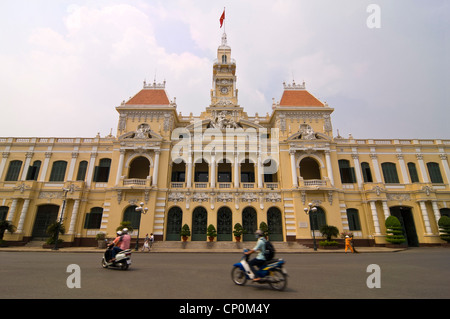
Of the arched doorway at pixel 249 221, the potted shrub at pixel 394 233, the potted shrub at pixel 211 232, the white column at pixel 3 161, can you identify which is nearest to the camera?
the potted shrub at pixel 394 233

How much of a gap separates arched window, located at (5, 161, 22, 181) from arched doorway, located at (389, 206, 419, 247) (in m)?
43.6

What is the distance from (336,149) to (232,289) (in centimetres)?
2570

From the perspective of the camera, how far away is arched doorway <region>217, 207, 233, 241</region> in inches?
967

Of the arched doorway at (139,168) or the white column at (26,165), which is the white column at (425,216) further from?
the white column at (26,165)

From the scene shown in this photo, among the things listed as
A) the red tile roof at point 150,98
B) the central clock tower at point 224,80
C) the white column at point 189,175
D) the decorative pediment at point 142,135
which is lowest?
the white column at point 189,175

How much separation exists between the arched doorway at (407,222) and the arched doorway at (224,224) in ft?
60.9

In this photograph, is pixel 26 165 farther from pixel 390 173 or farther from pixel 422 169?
pixel 422 169

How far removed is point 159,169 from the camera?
2612 cm

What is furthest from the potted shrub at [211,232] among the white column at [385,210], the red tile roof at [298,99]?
the white column at [385,210]

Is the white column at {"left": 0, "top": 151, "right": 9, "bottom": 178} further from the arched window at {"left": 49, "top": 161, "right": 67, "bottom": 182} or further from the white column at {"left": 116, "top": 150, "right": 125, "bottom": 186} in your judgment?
the white column at {"left": 116, "top": 150, "right": 125, "bottom": 186}

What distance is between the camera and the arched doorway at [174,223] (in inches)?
967

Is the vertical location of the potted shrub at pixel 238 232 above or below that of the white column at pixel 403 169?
below

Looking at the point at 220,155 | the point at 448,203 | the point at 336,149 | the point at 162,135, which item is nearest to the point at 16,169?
the point at 162,135

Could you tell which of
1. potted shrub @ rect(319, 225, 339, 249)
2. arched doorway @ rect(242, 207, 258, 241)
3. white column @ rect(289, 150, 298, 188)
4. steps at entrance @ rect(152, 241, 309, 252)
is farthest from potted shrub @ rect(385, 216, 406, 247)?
arched doorway @ rect(242, 207, 258, 241)
